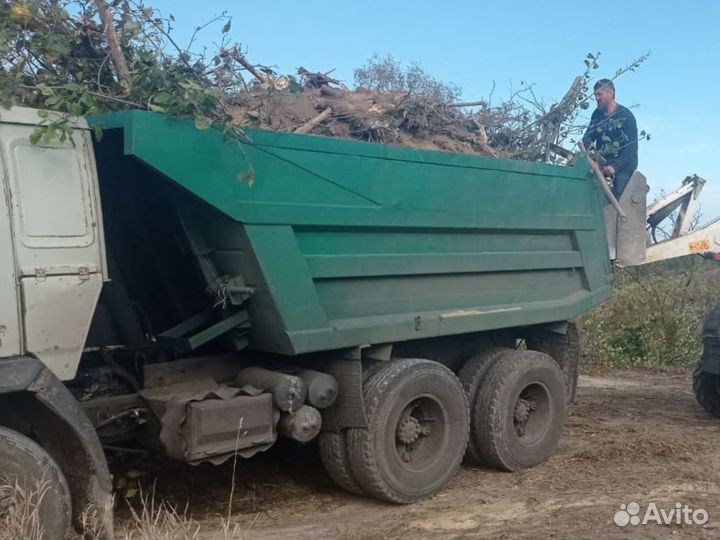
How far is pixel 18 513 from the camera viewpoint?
12.0 feet

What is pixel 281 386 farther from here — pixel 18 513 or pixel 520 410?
pixel 520 410

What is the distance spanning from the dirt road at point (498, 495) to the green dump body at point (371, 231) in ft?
3.53

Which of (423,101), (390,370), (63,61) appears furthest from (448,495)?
(63,61)

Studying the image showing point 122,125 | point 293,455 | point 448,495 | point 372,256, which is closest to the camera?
point 122,125

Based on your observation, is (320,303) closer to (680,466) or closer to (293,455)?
(293,455)

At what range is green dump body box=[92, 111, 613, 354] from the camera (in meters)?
4.62

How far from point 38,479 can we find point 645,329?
1047 cm

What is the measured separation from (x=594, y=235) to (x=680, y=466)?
1946mm

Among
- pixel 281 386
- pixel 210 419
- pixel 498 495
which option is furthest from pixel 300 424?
pixel 498 495

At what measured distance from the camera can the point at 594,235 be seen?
22.9 feet

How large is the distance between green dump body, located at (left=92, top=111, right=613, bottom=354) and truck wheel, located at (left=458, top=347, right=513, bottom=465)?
0.34 meters

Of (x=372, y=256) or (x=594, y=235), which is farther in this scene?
(x=594, y=235)

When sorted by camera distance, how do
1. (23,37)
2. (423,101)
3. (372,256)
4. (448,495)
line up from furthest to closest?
1. (423,101)
2. (448,495)
3. (372,256)
4. (23,37)

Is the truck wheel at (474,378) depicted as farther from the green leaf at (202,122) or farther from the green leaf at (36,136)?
the green leaf at (36,136)
